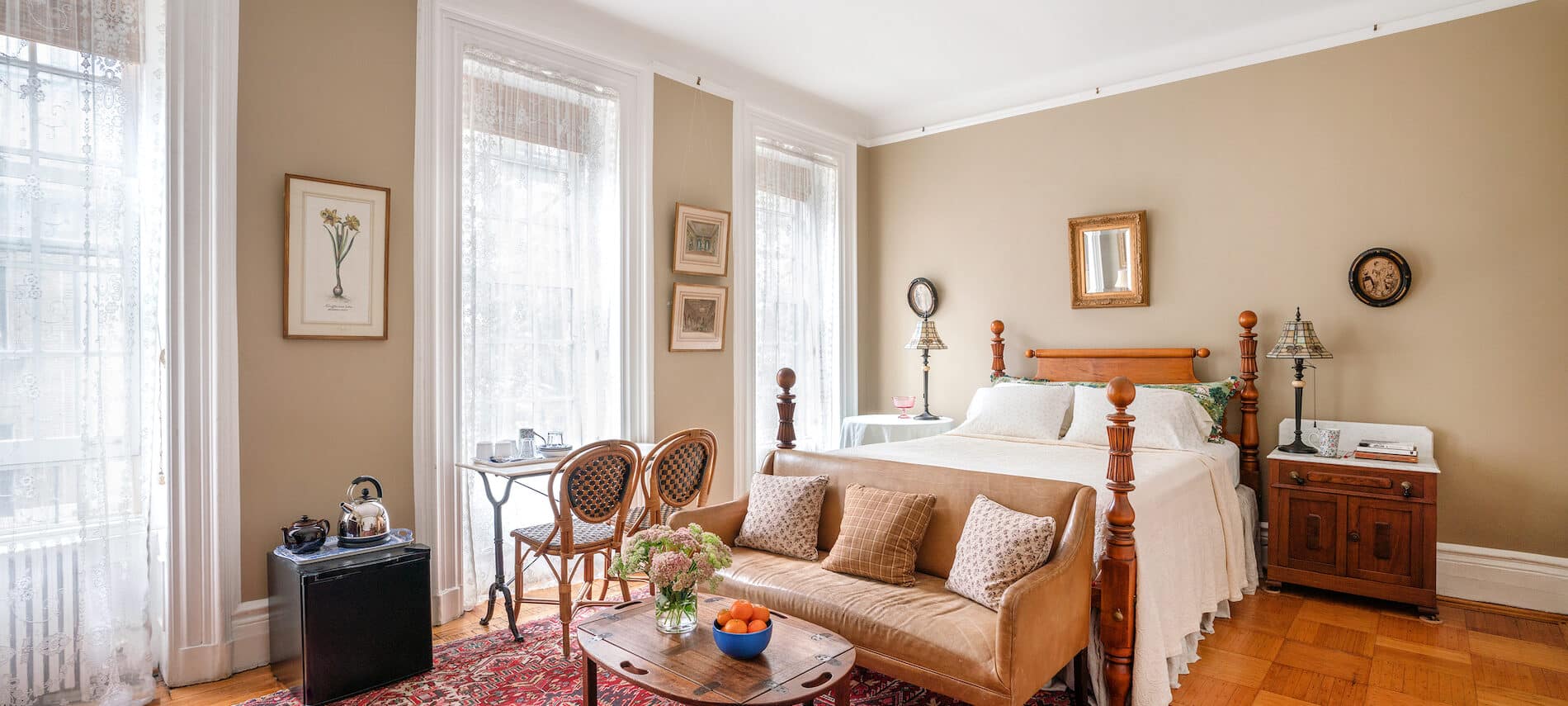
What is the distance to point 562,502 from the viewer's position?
122 inches

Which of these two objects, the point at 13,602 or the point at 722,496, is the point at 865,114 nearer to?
the point at 722,496

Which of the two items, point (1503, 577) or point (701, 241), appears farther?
point (701, 241)

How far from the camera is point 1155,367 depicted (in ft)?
15.1

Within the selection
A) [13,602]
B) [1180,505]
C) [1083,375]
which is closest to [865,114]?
[1083,375]

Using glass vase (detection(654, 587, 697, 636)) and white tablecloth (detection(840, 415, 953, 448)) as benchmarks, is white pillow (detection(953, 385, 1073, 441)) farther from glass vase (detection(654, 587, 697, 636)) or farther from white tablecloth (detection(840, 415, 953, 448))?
glass vase (detection(654, 587, 697, 636))

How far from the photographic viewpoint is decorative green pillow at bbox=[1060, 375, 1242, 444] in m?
4.16

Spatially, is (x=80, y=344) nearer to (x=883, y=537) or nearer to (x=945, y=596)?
(x=883, y=537)

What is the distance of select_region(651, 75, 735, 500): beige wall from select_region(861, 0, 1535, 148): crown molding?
5.62ft

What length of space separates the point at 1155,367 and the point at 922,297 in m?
1.73

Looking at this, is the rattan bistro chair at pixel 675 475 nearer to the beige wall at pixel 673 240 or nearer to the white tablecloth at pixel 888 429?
the beige wall at pixel 673 240

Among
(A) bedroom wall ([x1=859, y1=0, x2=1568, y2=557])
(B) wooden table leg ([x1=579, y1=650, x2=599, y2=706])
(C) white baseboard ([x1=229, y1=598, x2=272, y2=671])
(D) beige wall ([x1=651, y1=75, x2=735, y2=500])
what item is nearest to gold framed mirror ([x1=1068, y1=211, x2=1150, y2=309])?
(A) bedroom wall ([x1=859, y1=0, x2=1568, y2=557])

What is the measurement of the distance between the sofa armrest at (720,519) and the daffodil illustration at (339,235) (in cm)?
170

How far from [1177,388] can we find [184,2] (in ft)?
15.9

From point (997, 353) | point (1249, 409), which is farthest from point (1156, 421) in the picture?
point (997, 353)
